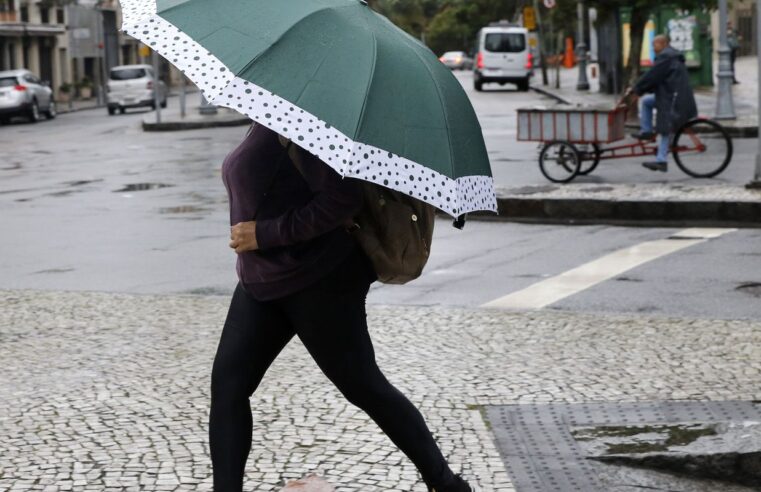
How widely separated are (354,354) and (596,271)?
6.19m

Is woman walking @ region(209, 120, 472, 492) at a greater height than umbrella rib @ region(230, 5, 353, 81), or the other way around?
umbrella rib @ region(230, 5, 353, 81)

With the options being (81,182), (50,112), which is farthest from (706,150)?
(50,112)

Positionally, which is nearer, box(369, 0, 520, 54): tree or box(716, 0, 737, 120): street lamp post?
box(716, 0, 737, 120): street lamp post

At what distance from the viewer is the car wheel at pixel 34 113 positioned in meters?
43.4

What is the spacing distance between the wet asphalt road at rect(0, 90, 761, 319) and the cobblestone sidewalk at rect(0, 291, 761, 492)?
88 centimetres

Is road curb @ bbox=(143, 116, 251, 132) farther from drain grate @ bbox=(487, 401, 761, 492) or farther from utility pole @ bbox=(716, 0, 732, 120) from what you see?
drain grate @ bbox=(487, 401, 761, 492)

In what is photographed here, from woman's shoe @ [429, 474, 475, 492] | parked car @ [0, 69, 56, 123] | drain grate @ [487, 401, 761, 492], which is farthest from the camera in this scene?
parked car @ [0, 69, 56, 123]

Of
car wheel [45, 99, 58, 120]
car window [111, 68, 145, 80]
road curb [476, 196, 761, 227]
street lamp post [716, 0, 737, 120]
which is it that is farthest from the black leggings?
car window [111, 68, 145, 80]

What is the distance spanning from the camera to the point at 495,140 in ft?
79.2

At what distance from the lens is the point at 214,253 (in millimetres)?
11117

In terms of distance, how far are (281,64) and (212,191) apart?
12.9 m

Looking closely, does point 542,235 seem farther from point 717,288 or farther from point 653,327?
point 653,327

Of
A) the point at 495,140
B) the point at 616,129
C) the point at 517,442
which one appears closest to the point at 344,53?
the point at 517,442

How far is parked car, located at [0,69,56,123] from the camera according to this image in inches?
1658
